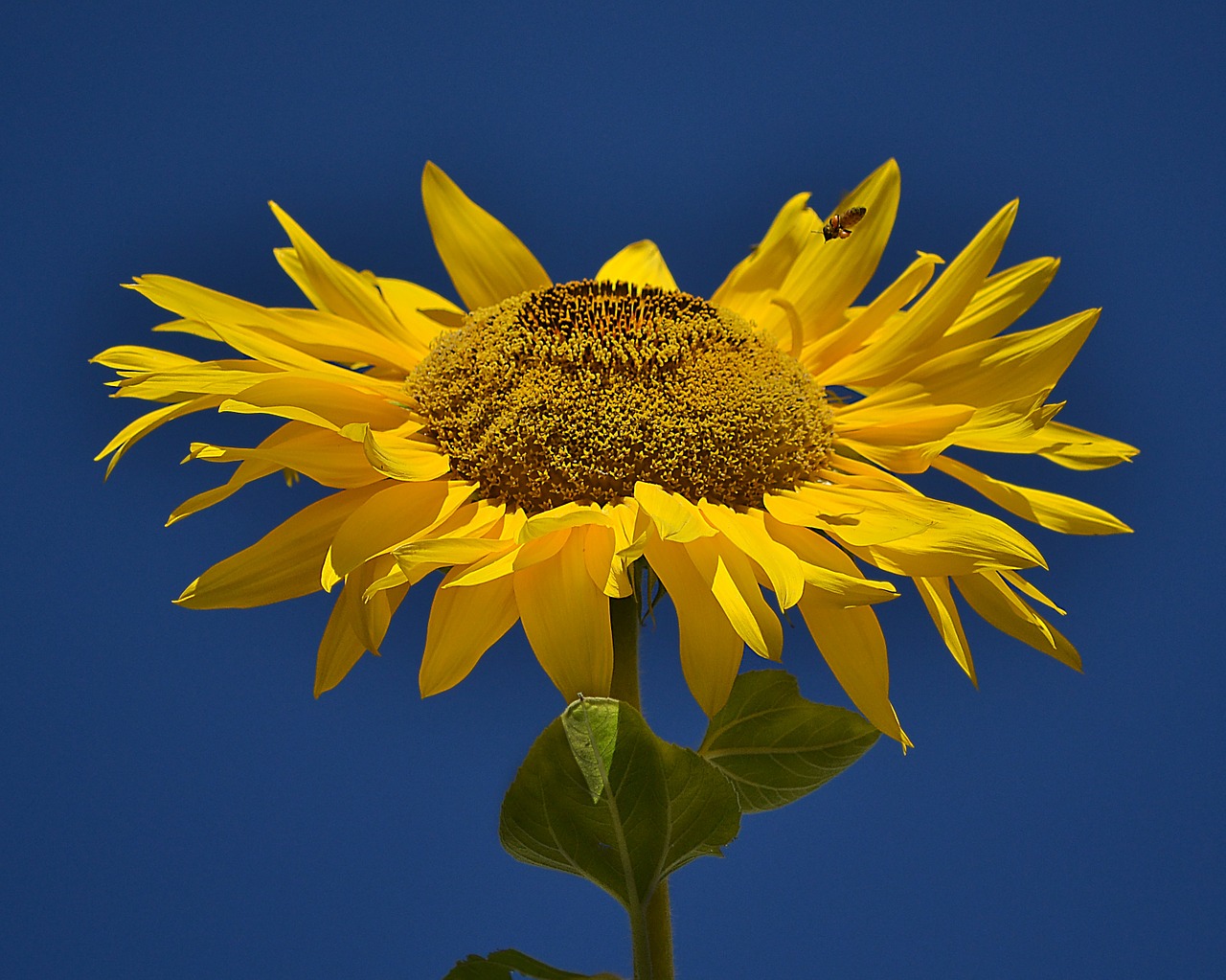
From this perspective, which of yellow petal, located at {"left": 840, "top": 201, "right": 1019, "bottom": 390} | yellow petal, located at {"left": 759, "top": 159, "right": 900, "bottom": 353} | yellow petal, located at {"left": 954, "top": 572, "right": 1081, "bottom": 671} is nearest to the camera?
yellow petal, located at {"left": 954, "top": 572, "right": 1081, "bottom": 671}

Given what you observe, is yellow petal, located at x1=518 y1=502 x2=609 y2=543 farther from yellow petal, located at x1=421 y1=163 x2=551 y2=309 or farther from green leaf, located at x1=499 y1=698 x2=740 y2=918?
yellow petal, located at x1=421 y1=163 x2=551 y2=309

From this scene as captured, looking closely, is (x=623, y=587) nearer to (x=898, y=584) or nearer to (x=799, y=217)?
(x=799, y=217)

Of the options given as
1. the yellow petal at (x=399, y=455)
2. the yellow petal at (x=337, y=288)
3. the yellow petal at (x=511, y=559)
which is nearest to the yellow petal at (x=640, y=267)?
the yellow petal at (x=337, y=288)

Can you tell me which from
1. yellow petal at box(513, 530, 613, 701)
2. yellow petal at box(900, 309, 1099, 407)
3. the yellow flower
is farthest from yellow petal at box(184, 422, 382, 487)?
yellow petal at box(900, 309, 1099, 407)

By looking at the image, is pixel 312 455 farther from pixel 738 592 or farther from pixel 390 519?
pixel 738 592

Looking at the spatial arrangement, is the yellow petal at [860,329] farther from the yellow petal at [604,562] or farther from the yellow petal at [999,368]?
the yellow petal at [604,562]

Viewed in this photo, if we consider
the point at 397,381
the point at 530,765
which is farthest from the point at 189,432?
the point at 530,765

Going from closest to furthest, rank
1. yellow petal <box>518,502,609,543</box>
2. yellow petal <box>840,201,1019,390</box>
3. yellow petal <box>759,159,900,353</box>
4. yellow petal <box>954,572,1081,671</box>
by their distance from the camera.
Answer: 1. yellow petal <box>518,502,609,543</box>
2. yellow petal <box>954,572,1081,671</box>
3. yellow petal <box>840,201,1019,390</box>
4. yellow petal <box>759,159,900,353</box>

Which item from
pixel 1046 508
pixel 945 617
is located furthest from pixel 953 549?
pixel 1046 508
